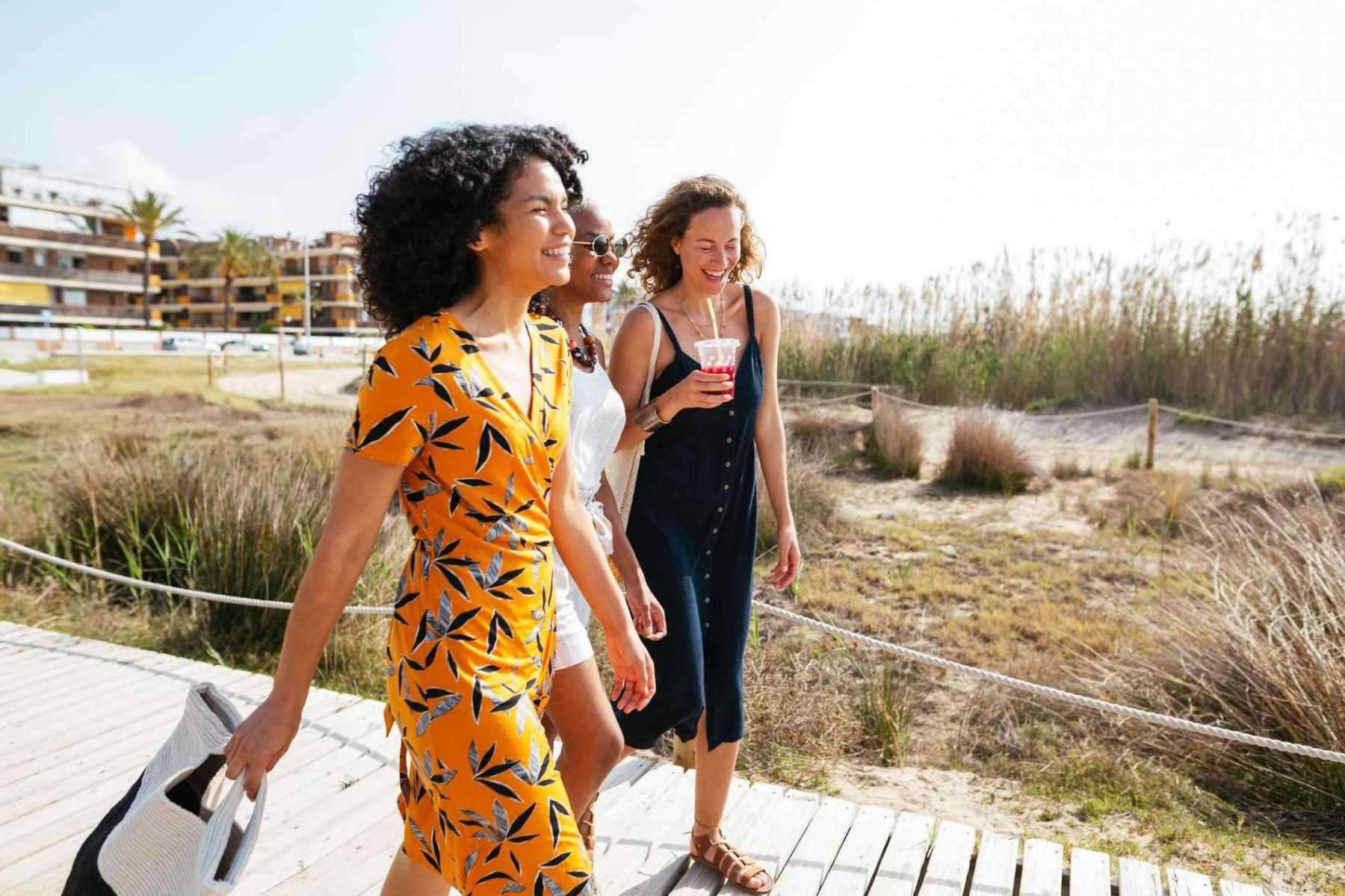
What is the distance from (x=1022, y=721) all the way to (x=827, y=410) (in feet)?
24.4

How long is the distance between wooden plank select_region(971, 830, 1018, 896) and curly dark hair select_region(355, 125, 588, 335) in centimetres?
190

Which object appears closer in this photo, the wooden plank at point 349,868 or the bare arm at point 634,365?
the bare arm at point 634,365

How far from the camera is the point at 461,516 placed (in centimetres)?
146

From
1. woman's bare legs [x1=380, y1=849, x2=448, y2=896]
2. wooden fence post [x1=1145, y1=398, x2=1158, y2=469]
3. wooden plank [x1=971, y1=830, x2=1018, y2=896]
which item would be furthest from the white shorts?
wooden fence post [x1=1145, y1=398, x2=1158, y2=469]

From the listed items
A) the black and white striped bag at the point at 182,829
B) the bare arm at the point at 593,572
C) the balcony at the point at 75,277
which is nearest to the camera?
the black and white striped bag at the point at 182,829

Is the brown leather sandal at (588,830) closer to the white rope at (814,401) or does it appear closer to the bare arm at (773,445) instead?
the bare arm at (773,445)

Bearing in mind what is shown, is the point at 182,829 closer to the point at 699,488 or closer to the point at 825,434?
the point at 699,488

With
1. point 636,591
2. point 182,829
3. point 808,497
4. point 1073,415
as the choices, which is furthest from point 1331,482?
point 182,829

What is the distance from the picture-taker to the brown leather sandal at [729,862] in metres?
2.38

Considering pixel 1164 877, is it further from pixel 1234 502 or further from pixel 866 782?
pixel 1234 502

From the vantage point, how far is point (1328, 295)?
1174 centimetres

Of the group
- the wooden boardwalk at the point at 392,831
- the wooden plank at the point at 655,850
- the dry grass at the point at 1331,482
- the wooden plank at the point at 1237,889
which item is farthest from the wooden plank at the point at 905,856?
the dry grass at the point at 1331,482

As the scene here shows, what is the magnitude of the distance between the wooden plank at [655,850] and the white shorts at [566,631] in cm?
83

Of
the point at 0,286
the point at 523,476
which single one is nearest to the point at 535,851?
the point at 523,476
